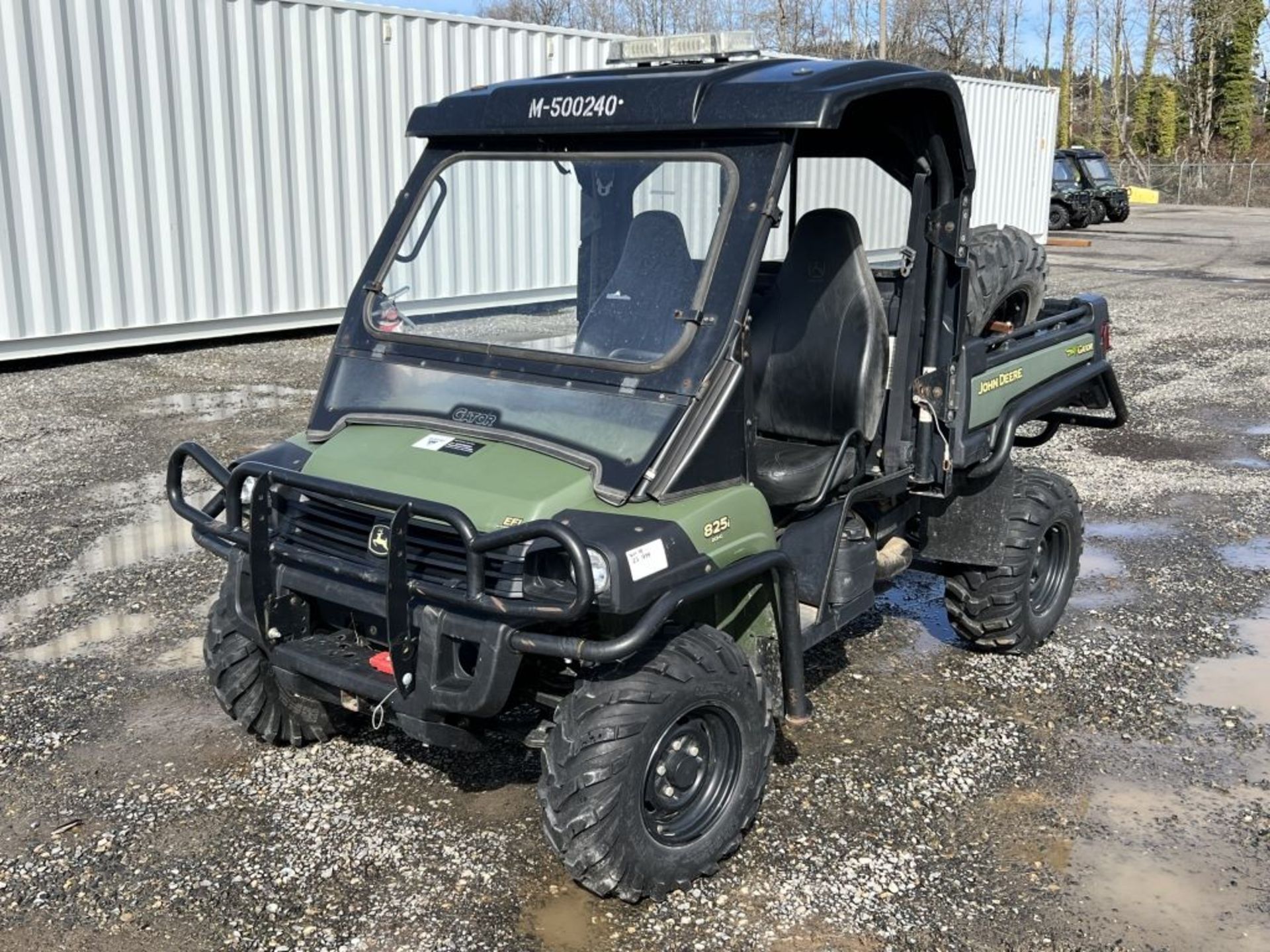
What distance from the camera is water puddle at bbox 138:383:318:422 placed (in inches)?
369

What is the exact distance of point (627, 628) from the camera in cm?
334

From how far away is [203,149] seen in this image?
11602 millimetres

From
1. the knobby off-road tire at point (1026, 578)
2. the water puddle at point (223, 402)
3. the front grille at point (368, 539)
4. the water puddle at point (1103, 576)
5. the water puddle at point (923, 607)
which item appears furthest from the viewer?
the water puddle at point (223, 402)

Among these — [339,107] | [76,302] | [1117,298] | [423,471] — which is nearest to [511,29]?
[339,107]

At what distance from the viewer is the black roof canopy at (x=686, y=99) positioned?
346 centimetres

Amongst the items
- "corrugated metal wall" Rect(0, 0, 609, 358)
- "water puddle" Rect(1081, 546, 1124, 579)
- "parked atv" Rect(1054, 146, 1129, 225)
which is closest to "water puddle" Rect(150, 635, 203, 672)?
"water puddle" Rect(1081, 546, 1124, 579)

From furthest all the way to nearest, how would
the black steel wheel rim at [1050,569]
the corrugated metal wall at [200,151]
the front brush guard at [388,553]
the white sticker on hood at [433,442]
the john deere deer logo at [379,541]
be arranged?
1. the corrugated metal wall at [200,151]
2. the black steel wheel rim at [1050,569]
3. the white sticker on hood at [433,442]
4. the john deere deer logo at [379,541]
5. the front brush guard at [388,553]

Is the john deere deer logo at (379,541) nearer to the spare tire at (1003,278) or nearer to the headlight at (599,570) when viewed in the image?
the headlight at (599,570)

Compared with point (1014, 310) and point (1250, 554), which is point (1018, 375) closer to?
point (1014, 310)

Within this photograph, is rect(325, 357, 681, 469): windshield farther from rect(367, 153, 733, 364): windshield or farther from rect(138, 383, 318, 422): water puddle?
rect(138, 383, 318, 422): water puddle

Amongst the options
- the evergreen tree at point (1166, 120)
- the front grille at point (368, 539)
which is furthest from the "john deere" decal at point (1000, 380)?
the evergreen tree at point (1166, 120)

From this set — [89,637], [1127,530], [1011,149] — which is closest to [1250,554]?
[1127,530]

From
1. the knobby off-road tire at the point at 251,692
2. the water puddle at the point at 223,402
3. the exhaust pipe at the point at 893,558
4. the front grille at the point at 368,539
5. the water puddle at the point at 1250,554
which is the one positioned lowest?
the water puddle at the point at 1250,554

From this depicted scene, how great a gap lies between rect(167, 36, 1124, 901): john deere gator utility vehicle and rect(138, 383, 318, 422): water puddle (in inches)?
210
